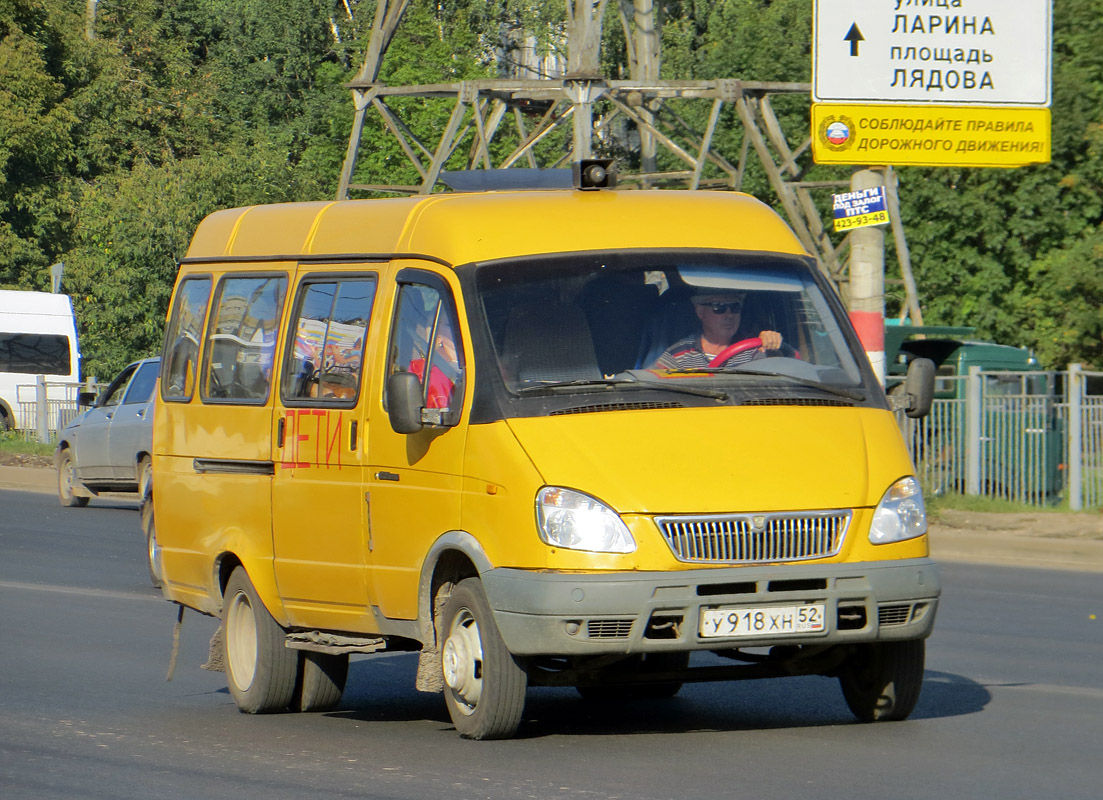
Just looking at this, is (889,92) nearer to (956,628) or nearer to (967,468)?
(967,468)

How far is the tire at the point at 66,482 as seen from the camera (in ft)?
77.4

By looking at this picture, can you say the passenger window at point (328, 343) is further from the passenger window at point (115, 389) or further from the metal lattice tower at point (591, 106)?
the metal lattice tower at point (591, 106)

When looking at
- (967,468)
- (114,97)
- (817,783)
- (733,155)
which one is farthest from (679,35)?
(817,783)

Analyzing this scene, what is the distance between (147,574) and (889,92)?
876cm

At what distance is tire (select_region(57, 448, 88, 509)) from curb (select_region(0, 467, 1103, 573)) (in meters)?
10.3

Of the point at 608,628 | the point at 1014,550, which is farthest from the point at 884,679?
the point at 1014,550

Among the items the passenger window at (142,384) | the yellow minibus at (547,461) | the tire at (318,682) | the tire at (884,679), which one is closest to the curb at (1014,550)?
the passenger window at (142,384)


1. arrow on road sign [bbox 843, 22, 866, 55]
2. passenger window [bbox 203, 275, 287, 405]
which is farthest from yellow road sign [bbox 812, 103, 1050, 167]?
passenger window [bbox 203, 275, 287, 405]

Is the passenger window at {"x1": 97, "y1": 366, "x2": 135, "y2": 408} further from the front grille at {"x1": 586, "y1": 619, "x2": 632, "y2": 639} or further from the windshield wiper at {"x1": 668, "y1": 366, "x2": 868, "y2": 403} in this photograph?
the front grille at {"x1": 586, "y1": 619, "x2": 632, "y2": 639}

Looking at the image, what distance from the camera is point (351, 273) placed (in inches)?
347

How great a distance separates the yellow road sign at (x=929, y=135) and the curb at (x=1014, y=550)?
12.0 ft

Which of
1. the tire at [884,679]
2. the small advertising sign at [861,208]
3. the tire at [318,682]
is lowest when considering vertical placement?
the tire at [318,682]

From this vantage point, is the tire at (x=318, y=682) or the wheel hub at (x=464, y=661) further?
the tire at (x=318, y=682)

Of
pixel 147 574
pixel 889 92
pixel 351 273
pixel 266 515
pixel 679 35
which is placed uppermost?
pixel 679 35
